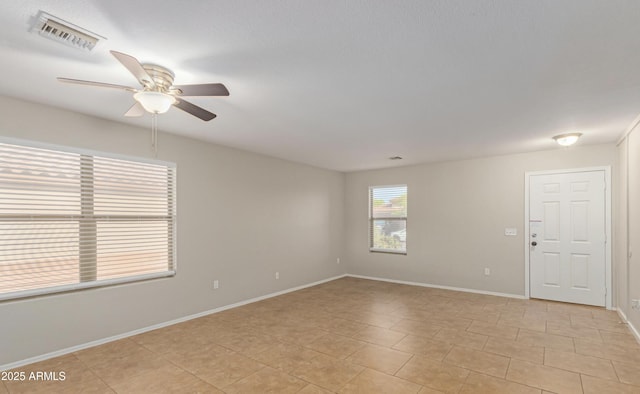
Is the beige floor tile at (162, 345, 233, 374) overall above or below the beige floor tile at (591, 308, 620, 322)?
above

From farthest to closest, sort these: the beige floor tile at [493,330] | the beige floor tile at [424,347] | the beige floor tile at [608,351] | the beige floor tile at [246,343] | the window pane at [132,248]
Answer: the beige floor tile at [493,330] < the window pane at [132,248] < the beige floor tile at [246,343] < the beige floor tile at [424,347] < the beige floor tile at [608,351]

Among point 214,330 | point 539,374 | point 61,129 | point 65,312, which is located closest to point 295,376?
point 214,330

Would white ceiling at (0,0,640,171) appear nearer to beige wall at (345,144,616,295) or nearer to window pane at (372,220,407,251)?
beige wall at (345,144,616,295)

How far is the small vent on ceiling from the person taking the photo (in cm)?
167

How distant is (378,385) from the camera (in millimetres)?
2502

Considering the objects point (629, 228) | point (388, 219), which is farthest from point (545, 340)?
point (388, 219)

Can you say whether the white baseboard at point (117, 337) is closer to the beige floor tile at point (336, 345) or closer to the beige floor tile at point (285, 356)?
the beige floor tile at point (285, 356)

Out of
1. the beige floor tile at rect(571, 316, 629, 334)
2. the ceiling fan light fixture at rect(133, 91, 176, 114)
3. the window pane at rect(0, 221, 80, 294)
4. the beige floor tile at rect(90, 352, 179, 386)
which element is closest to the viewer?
the ceiling fan light fixture at rect(133, 91, 176, 114)

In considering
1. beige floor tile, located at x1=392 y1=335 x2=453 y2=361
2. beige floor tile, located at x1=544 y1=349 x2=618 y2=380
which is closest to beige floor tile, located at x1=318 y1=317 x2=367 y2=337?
beige floor tile, located at x1=392 y1=335 x2=453 y2=361

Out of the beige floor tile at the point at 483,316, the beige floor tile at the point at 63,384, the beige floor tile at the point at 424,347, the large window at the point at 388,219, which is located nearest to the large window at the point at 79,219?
the beige floor tile at the point at 63,384

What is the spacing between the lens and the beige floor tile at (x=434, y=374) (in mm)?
2496

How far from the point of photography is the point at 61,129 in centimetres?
312

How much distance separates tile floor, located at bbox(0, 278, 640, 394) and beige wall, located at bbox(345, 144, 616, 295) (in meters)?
0.95

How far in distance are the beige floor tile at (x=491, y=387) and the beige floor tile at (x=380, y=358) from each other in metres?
0.57
